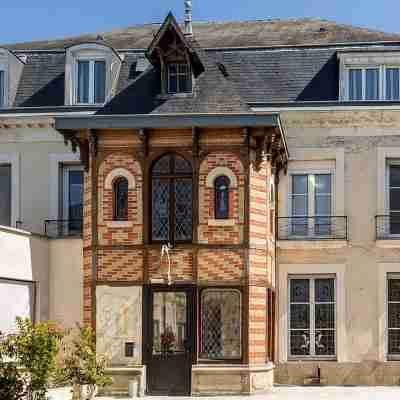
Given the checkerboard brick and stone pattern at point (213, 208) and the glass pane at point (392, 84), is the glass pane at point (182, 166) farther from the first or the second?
the glass pane at point (392, 84)

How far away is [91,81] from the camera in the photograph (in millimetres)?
29094

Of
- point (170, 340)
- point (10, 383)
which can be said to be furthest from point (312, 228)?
point (10, 383)

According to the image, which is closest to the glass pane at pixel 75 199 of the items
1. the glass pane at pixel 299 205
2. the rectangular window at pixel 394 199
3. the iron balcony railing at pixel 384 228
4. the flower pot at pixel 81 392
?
the glass pane at pixel 299 205

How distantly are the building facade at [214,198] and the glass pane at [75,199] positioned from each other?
0.04 m

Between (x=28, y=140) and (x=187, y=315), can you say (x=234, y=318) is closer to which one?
(x=187, y=315)

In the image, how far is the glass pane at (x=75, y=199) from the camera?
28547 millimetres

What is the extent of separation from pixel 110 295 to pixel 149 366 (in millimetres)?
1828

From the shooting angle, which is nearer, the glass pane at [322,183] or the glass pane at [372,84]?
the glass pane at [372,84]

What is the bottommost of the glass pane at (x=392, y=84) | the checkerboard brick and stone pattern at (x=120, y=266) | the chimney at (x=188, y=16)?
the checkerboard brick and stone pattern at (x=120, y=266)

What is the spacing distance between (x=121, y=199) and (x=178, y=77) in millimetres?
3301

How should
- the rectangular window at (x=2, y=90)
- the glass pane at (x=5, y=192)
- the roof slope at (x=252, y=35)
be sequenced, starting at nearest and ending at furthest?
the glass pane at (x=5, y=192), the rectangular window at (x=2, y=90), the roof slope at (x=252, y=35)

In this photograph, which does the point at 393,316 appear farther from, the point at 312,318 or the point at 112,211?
the point at 112,211

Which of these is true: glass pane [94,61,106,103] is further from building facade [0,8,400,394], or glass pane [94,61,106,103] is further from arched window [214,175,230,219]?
arched window [214,175,230,219]

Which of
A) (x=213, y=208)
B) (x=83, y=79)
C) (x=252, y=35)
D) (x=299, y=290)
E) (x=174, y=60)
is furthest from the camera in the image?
(x=252, y=35)
